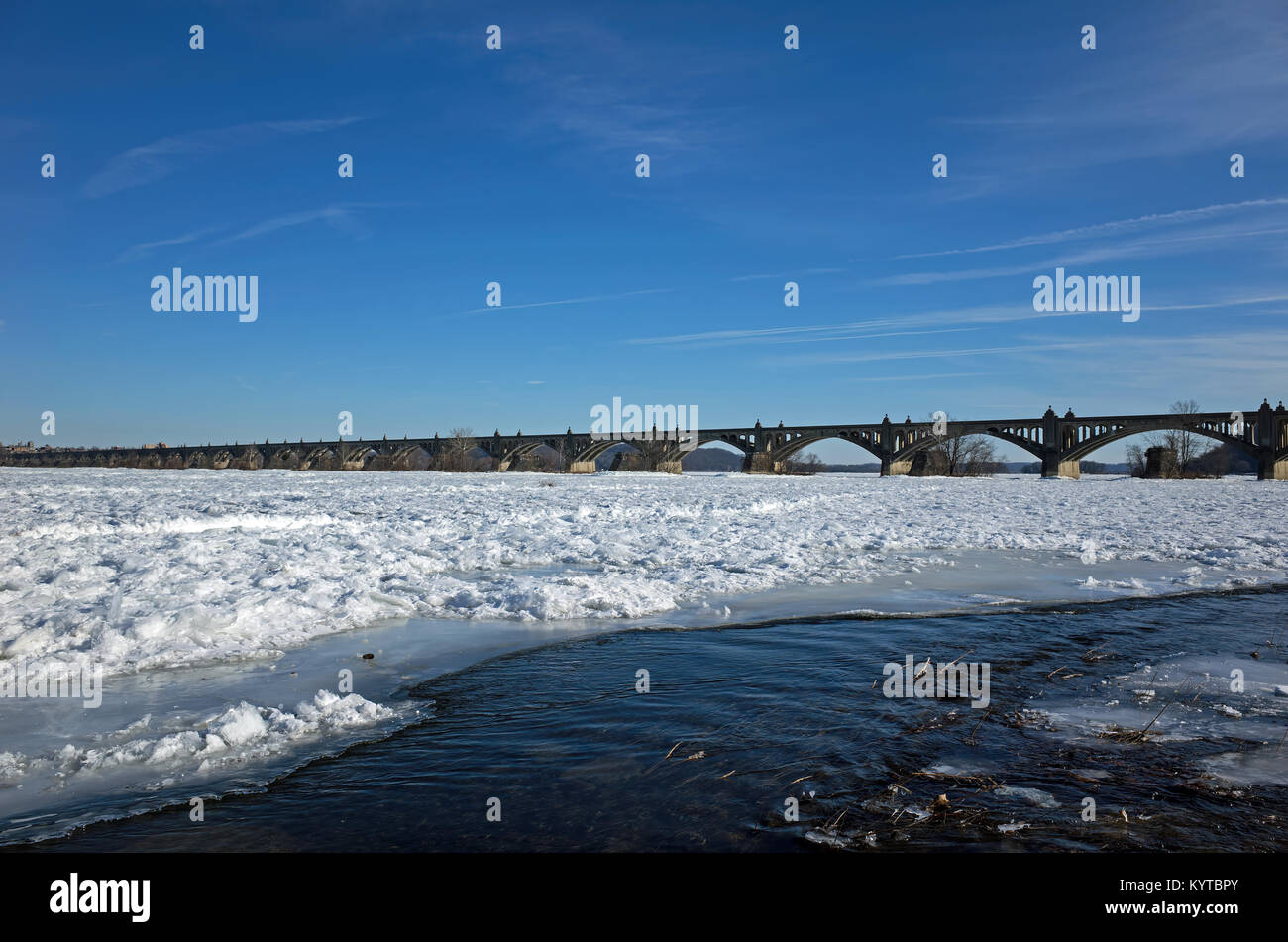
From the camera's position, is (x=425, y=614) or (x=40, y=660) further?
(x=425, y=614)

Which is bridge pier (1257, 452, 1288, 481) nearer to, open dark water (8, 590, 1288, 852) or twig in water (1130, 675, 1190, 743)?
open dark water (8, 590, 1288, 852)

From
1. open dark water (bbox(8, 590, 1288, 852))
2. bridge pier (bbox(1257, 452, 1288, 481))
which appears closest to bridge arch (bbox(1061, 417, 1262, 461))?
bridge pier (bbox(1257, 452, 1288, 481))

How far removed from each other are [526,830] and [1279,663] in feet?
23.8

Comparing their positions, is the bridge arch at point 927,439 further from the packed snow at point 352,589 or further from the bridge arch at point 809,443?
the packed snow at point 352,589

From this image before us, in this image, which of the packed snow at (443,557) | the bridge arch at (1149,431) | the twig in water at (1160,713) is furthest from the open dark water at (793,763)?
the bridge arch at (1149,431)

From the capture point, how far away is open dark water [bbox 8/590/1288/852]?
12.2 feet

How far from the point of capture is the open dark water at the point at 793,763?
3721mm

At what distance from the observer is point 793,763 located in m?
4.65

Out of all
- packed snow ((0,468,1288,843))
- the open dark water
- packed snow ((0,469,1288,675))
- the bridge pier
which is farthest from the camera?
the bridge pier

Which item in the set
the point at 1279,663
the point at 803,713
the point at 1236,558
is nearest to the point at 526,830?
the point at 803,713
